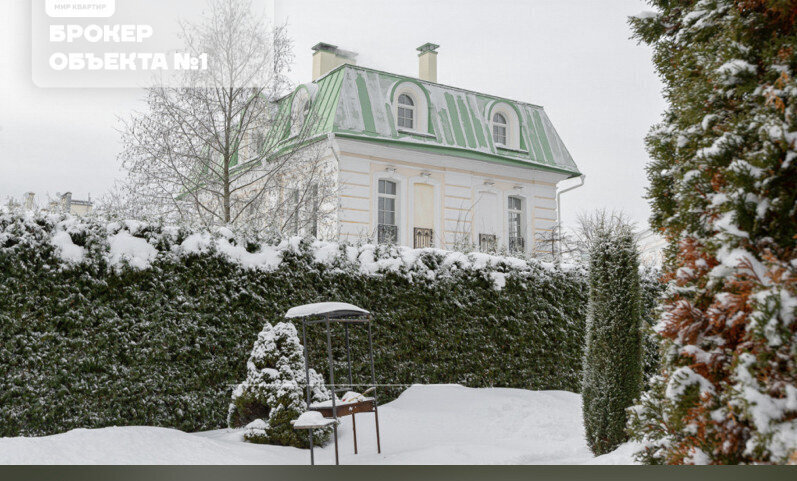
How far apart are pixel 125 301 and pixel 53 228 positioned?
34.4 inches

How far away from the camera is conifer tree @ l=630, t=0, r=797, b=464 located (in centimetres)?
132

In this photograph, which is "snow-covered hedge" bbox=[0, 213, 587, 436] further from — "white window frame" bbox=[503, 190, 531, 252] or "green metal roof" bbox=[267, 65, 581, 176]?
"white window frame" bbox=[503, 190, 531, 252]

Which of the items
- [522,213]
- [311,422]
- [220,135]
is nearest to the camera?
[311,422]

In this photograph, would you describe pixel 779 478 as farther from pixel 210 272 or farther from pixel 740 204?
pixel 210 272

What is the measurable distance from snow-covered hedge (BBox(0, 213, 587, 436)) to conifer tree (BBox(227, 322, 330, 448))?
39cm

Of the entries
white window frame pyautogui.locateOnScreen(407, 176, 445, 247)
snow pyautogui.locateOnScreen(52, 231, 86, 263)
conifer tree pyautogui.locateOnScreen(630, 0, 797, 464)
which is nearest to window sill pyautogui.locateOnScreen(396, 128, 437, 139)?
white window frame pyautogui.locateOnScreen(407, 176, 445, 247)

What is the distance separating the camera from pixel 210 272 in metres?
6.04

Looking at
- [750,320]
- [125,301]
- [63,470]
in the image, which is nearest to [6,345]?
[125,301]

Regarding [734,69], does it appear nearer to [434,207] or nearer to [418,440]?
[418,440]

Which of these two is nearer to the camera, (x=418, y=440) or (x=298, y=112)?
(x=418, y=440)

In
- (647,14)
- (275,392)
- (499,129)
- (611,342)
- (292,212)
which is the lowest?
(275,392)

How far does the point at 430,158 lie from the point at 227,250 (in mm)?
7042

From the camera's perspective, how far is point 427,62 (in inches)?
546

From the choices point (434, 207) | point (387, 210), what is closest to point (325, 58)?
point (387, 210)
